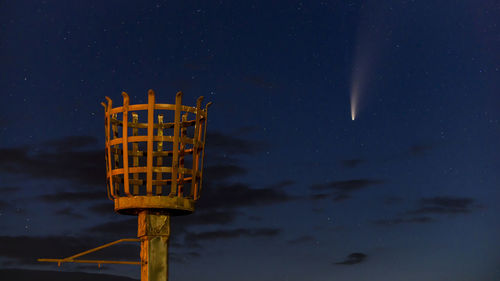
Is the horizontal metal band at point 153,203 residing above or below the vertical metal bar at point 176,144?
below

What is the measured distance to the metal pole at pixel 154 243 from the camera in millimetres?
12758

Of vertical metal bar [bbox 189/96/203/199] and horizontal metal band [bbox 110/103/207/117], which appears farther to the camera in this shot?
vertical metal bar [bbox 189/96/203/199]

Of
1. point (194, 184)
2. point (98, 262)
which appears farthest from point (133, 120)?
point (98, 262)

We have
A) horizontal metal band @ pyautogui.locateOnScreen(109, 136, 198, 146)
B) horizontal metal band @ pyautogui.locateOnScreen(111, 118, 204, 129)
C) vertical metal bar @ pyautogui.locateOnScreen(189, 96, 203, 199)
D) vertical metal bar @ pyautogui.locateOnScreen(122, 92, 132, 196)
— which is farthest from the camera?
horizontal metal band @ pyautogui.locateOnScreen(111, 118, 204, 129)

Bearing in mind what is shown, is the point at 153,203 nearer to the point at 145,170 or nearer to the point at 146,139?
the point at 145,170

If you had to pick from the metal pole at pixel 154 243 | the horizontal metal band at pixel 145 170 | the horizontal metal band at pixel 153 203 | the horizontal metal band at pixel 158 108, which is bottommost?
the metal pole at pixel 154 243

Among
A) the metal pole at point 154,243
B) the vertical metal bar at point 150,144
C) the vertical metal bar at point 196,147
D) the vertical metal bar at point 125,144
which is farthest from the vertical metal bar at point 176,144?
the vertical metal bar at point 125,144

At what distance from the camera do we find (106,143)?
44.1 feet

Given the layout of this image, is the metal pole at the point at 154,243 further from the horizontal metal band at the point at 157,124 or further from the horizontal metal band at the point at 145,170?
the horizontal metal band at the point at 157,124

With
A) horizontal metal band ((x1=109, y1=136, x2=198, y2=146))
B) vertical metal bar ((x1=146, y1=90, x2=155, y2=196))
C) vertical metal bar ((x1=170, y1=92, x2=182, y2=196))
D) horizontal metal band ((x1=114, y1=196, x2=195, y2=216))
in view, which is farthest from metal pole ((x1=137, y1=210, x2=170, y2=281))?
horizontal metal band ((x1=109, y1=136, x2=198, y2=146))

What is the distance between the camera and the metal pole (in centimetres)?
1276

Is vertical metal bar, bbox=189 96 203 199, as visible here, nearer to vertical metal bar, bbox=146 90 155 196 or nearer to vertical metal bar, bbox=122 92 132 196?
vertical metal bar, bbox=146 90 155 196

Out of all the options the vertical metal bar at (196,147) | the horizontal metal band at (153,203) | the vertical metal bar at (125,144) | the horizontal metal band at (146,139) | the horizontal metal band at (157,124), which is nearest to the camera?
the horizontal metal band at (153,203)

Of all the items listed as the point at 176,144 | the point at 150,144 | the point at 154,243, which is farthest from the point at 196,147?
the point at 154,243
